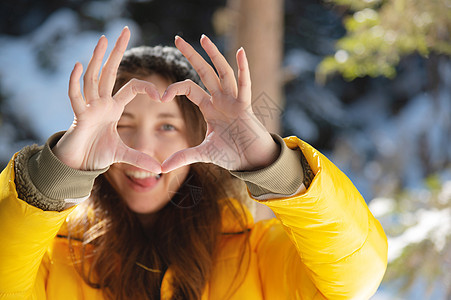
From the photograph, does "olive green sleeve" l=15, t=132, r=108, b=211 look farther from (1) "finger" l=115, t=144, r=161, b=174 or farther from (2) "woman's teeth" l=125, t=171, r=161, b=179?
(2) "woman's teeth" l=125, t=171, r=161, b=179

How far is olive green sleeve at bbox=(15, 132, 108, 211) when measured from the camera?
76cm

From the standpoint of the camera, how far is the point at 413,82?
438 centimetres

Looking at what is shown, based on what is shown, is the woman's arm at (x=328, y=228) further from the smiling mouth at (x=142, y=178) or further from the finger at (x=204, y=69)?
the smiling mouth at (x=142, y=178)

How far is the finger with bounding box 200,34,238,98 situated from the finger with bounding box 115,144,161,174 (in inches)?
7.4

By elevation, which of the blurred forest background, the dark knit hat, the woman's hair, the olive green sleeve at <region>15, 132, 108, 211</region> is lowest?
the blurred forest background

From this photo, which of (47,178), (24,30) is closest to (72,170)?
(47,178)

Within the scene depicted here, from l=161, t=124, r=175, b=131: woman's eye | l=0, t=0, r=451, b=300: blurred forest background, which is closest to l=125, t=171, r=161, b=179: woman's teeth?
l=161, t=124, r=175, b=131: woman's eye

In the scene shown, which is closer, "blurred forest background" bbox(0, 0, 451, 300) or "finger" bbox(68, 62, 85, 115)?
"finger" bbox(68, 62, 85, 115)

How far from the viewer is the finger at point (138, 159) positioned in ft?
2.65

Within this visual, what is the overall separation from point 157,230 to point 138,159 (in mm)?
398

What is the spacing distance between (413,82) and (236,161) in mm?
4044

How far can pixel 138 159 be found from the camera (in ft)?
2.69

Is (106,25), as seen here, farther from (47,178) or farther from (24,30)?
(47,178)

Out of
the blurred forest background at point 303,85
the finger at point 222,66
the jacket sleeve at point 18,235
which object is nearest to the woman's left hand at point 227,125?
the finger at point 222,66
